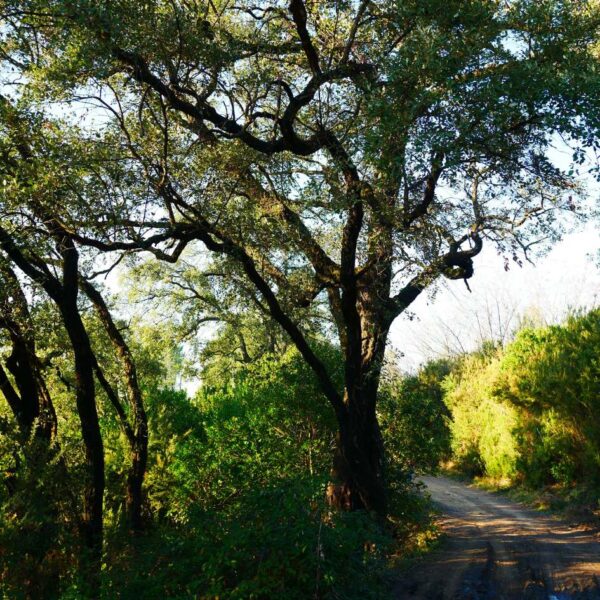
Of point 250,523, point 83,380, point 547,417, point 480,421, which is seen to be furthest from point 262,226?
point 480,421

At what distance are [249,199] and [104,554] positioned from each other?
620 cm

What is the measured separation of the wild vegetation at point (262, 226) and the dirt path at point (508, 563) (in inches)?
35.5

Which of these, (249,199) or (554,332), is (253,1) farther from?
(554,332)

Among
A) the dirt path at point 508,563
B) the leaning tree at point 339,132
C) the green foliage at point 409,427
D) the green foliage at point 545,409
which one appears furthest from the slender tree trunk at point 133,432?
the green foliage at point 545,409

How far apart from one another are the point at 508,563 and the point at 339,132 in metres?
6.76

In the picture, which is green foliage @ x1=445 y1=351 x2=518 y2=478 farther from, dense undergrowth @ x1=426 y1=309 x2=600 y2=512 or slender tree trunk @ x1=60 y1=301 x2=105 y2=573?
slender tree trunk @ x1=60 y1=301 x2=105 y2=573

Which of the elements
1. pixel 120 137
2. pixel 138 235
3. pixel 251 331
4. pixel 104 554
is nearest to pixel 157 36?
pixel 120 137

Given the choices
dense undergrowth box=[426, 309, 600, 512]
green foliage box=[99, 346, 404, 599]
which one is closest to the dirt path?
dense undergrowth box=[426, 309, 600, 512]

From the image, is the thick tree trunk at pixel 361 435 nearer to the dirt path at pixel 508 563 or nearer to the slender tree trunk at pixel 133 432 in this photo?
the dirt path at pixel 508 563

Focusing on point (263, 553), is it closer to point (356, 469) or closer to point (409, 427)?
point (356, 469)

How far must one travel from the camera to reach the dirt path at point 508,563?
8234 mm

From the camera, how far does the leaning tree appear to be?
7.52 meters

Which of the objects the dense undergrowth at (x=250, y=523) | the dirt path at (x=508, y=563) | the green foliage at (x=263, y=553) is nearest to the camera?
the green foliage at (x=263, y=553)

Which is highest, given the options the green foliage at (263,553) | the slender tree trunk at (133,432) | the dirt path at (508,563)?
the slender tree trunk at (133,432)
